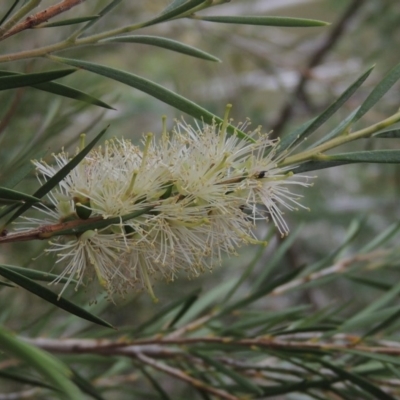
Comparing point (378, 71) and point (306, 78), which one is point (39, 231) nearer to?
point (306, 78)

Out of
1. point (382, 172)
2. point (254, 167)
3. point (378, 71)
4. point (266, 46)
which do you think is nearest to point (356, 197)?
point (382, 172)

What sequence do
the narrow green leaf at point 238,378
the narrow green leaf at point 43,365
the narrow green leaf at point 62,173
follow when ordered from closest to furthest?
the narrow green leaf at point 43,365, the narrow green leaf at point 62,173, the narrow green leaf at point 238,378

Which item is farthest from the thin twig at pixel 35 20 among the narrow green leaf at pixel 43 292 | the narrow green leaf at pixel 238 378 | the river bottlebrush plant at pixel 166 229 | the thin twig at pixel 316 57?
the thin twig at pixel 316 57

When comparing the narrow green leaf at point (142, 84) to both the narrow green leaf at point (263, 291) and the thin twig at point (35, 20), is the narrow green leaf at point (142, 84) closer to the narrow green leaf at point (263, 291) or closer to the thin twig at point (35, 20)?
the thin twig at point (35, 20)

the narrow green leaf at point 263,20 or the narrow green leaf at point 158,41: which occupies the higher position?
the narrow green leaf at point 263,20

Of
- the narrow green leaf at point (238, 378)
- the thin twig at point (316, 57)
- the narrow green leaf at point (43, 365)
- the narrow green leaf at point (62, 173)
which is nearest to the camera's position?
the narrow green leaf at point (43, 365)

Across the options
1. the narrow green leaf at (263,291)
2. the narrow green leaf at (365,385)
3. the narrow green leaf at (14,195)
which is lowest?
the narrow green leaf at (14,195)
